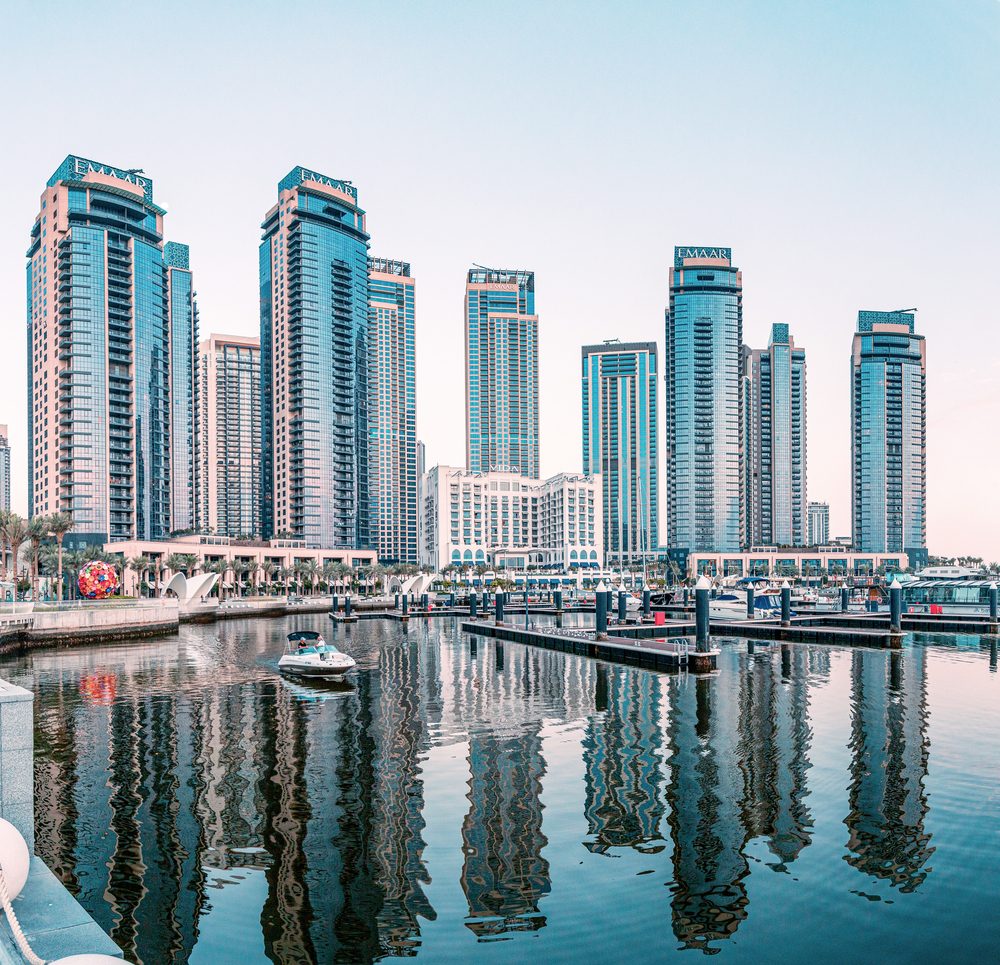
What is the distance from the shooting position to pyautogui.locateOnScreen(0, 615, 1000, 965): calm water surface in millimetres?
17391

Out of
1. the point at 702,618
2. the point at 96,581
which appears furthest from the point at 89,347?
the point at 702,618

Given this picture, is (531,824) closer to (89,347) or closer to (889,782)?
(889,782)

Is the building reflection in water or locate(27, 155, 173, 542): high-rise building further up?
locate(27, 155, 173, 542): high-rise building

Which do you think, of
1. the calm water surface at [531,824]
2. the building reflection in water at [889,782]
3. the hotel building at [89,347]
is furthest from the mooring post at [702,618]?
the hotel building at [89,347]

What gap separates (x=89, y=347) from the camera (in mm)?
179875

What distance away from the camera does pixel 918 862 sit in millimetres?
20938

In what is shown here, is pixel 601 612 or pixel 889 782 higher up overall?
pixel 889 782

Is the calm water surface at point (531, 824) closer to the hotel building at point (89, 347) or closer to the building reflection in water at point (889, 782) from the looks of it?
the building reflection in water at point (889, 782)

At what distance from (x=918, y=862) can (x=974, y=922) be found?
3.18 meters

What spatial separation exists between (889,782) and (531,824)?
12706mm

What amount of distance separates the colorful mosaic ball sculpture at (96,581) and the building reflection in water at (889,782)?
83360 mm

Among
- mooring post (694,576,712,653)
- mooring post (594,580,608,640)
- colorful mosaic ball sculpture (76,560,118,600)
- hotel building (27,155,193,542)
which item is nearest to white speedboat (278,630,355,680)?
mooring post (694,576,712,653)

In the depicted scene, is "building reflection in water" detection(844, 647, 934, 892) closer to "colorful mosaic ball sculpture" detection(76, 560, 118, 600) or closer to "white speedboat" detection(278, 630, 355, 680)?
"white speedboat" detection(278, 630, 355, 680)

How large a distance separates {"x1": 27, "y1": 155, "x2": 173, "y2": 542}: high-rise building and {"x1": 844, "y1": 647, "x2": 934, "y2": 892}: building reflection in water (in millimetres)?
166887
